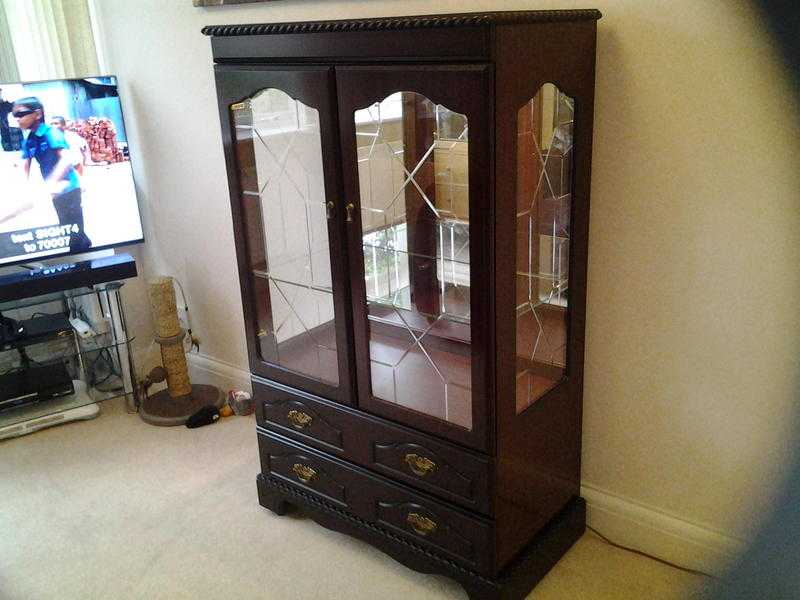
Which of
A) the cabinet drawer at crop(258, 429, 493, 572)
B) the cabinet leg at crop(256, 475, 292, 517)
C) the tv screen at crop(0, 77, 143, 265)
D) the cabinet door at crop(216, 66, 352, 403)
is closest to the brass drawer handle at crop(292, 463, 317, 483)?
the cabinet drawer at crop(258, 429, 493, 572)

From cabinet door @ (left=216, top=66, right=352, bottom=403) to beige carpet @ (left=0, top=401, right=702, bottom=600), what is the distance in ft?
1.53

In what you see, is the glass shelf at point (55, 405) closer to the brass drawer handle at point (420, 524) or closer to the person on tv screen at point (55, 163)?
the person on tv screen at point (55, 163)

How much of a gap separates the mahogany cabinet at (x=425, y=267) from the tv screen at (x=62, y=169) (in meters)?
1.00

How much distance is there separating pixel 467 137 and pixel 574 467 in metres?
0.99

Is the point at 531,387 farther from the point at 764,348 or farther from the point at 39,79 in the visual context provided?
the point at 39,79

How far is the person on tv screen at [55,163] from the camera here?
254cm

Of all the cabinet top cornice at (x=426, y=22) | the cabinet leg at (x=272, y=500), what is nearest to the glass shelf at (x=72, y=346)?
the cabinet leg at (x=272, y=500)

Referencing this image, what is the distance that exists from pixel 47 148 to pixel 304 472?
1.48m

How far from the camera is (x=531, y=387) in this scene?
5.74 ft

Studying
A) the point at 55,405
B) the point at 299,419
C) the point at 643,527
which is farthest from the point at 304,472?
the point at 55,405

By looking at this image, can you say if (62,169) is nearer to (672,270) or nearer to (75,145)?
(75,145)

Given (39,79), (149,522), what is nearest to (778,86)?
(149,522)

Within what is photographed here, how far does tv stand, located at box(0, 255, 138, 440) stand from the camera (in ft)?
8.71

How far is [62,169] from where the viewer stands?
2.64 meters
